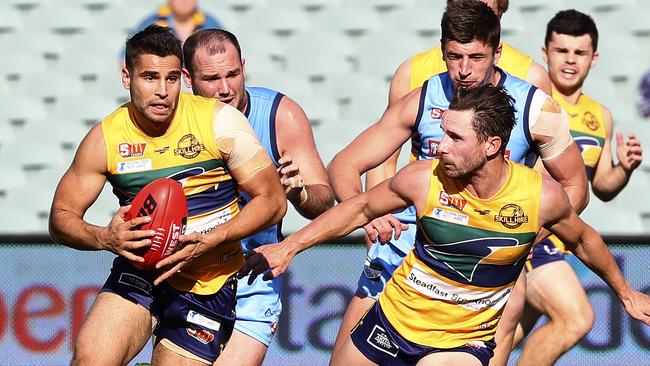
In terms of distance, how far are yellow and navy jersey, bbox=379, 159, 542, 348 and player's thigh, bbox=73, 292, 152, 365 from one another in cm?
105

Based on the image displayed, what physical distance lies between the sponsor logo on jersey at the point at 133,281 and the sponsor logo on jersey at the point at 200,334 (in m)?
0.25

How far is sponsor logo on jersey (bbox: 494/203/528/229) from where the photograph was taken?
5.12m

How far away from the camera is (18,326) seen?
8.10m

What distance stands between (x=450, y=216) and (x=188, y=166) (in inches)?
44.6

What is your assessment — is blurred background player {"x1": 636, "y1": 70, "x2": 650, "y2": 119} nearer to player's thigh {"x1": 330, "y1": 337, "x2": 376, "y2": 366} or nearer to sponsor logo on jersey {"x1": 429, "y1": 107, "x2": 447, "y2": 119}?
sponsor logo on jersey {"x1": 429, "y1": 107, "x2": 447, "y2": 119}

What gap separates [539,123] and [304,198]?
114cm

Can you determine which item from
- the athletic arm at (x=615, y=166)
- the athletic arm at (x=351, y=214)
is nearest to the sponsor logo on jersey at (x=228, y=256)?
the athletic arm at (x=351, y=214)

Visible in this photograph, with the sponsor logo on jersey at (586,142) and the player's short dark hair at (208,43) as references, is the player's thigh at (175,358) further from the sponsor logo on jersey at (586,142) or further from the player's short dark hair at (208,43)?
the sponsor logo on jersey at (586,142)

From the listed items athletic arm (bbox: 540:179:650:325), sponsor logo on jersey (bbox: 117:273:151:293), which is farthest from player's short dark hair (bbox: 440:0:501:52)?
sponsor logo on jersey (bbox: 117:273:151:293)

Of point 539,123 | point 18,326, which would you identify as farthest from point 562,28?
point 18,326

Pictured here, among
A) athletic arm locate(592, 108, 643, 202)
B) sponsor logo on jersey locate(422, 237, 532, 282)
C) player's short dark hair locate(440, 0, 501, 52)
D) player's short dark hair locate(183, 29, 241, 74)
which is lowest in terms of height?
athletic arm locate(592, 108, 643, 202)

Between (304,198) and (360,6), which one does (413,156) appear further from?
(360,6)

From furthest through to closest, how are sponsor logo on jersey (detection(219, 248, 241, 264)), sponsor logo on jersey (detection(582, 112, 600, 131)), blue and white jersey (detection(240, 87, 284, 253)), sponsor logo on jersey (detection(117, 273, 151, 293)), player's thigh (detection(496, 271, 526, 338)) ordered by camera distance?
sponsor logo on jersey (detection(582, 112, 600, 131)) → player's thigh (detection(496, 271, 526, 338)) → blue and white jersey (detection(240, 87, 284, 253)) → sponsor logo on jersey (detection(219, 248, 241, 264)) → sponsor logo on jersey (detection(117, 273, 151, 293))

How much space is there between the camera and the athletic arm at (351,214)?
5.18m
